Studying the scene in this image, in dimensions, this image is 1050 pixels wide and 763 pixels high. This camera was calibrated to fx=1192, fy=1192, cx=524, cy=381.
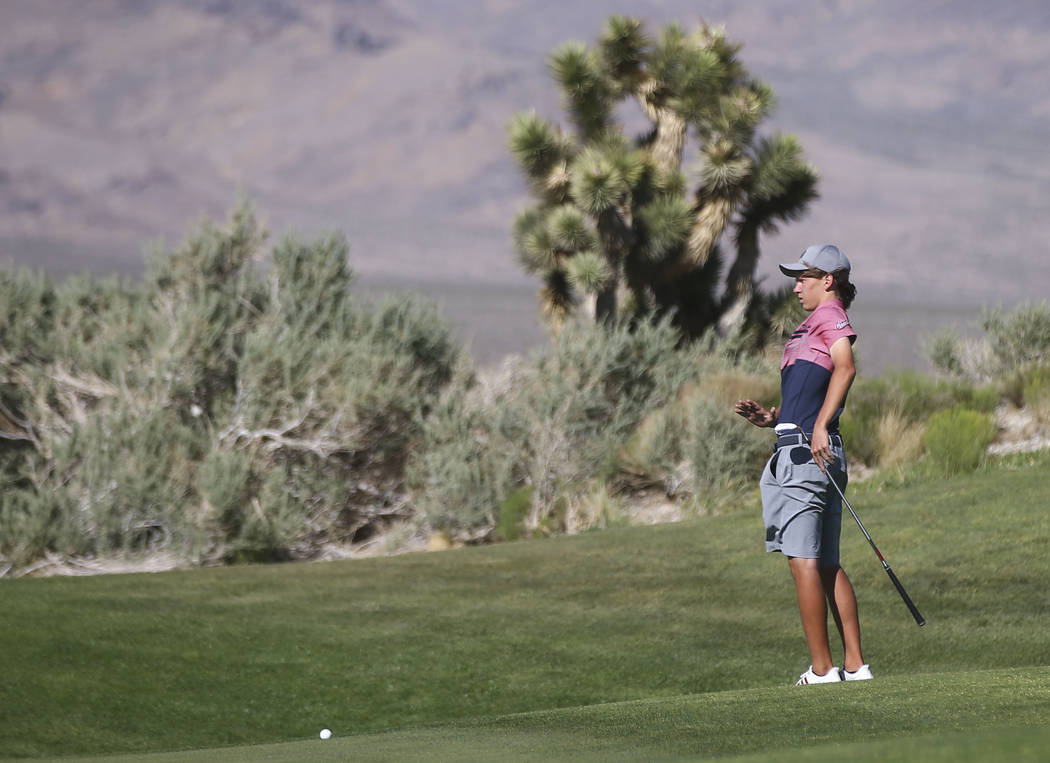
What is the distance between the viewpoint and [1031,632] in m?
7.76

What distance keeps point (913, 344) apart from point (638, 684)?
692 inches

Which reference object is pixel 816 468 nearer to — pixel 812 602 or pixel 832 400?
pixel 832 400

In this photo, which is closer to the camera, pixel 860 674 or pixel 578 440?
pixel 860 674

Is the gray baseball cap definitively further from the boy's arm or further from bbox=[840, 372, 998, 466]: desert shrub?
bbox=[840, 372, 998, 466]: desert shrub

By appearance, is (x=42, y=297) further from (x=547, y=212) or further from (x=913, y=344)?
(x=913, y=344)

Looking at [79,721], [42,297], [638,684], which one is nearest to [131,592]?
[79,721]

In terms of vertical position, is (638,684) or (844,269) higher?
(844,269)

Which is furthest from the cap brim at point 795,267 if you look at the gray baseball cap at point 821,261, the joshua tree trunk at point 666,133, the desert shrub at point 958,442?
the joshua tree trunk at point 666,133

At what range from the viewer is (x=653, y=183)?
76.9ft

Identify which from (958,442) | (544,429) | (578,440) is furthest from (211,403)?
(958,442)

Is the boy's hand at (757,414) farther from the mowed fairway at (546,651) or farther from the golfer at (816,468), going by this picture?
the mowed fairway at (546,651)

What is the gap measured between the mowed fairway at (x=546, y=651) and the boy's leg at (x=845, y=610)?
224 mm

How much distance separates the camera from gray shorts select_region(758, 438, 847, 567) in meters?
5.25

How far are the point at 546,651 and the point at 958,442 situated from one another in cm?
793
